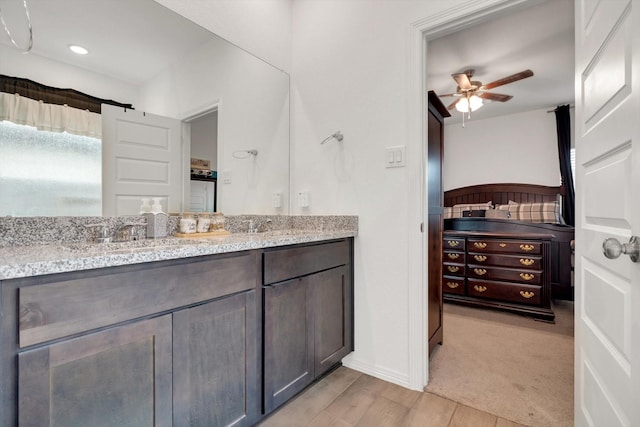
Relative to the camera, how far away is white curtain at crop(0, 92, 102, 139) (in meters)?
1.10

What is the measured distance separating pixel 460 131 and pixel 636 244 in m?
4.75

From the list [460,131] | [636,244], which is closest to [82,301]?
[636,244]

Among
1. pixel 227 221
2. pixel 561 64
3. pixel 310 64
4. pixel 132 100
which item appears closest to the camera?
pixel 132 100

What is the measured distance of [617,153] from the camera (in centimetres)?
83

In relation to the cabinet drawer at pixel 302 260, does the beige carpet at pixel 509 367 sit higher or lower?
lower

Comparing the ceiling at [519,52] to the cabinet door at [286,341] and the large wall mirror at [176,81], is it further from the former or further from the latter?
the cabinet door at [286,341]

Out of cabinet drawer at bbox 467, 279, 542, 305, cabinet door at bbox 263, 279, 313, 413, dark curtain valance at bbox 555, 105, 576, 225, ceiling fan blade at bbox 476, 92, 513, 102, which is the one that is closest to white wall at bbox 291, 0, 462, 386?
cabinet door at bbox 263, 279, 313, 413

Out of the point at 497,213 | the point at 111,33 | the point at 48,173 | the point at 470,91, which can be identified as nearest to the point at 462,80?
the point at 470,91

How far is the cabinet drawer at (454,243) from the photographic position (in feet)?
10.6

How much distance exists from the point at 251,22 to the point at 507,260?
305 centimetres

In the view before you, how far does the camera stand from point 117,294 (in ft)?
2.85

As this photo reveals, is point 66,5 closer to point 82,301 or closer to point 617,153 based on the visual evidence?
point 82,301

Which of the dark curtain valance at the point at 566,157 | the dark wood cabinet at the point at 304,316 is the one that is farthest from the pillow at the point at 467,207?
the dark wood cabinet at the point at 304,316

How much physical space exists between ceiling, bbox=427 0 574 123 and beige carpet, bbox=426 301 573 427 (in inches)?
88.5
